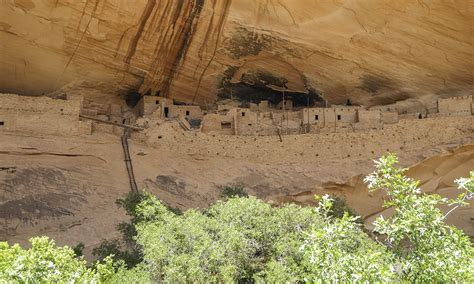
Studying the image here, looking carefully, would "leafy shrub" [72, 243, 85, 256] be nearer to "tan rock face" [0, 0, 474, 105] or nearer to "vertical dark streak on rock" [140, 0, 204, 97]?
"tan rock face" [0, 0, 474, 105]

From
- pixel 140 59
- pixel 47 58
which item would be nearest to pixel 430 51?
pixel 140 59

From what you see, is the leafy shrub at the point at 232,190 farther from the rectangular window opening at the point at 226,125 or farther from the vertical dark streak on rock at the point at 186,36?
the vertical dark streak on rock at the point at 186,36

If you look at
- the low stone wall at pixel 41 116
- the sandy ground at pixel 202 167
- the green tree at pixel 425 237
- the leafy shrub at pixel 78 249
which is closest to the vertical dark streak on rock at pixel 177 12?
the sandy ground at pixel 202 167

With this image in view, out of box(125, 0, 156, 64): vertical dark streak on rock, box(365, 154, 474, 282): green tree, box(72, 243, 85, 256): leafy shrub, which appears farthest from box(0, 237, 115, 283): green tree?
box(125, 0, 156, 64): vertical dark streak on rock

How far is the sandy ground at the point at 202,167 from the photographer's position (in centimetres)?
1229

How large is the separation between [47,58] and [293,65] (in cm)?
749

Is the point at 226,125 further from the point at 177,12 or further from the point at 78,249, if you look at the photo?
the point at 78,249

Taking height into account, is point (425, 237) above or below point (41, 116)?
below

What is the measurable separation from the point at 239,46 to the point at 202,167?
12.6ft

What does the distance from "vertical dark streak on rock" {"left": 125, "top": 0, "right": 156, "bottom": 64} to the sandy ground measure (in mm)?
2338

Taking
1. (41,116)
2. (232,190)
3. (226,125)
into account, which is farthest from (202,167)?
(41,116)

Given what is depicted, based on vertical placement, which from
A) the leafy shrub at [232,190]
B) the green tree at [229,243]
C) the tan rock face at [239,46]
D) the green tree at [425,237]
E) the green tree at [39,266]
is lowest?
the leafy shrub at [232,190]

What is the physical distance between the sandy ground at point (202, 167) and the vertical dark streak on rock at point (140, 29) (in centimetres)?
234

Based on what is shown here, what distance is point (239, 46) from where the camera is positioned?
15398 millimetres
